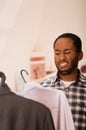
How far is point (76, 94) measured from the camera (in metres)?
1.50

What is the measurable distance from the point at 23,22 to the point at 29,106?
557mm

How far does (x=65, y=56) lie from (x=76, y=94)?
224 mm

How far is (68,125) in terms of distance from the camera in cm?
136

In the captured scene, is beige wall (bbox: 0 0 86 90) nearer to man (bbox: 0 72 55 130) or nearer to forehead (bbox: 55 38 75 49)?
forehead (bbox: 55 38 75 49)

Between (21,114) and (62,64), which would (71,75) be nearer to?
(62,64)

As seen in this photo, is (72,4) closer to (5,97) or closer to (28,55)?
(28,55)

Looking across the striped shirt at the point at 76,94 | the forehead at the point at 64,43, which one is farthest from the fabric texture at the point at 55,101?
the forehead at the point at 64,43

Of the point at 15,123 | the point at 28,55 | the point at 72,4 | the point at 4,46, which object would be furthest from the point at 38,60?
the point at 15,123

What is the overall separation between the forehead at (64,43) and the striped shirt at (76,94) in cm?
17

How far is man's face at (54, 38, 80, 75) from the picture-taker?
150 centimetres

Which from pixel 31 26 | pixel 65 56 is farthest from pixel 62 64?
pixel 31 26

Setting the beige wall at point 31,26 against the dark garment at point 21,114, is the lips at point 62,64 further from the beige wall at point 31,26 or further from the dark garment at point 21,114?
the dark garment at point 21,114

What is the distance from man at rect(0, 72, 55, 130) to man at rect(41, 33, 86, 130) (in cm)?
38

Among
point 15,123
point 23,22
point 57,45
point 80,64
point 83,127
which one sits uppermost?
point 23,22
